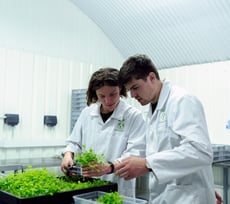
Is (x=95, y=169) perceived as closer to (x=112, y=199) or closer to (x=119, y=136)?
(x=112, y=199)

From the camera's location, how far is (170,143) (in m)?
1.60

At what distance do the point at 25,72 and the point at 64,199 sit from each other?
10.1 feet

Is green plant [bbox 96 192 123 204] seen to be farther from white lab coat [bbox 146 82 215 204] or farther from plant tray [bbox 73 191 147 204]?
white lab coat [bbox 146 82 215 204]

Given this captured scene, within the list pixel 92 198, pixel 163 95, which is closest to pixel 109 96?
pixel 163 95

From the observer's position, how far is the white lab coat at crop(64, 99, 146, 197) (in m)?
1.98

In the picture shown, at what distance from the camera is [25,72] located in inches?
163

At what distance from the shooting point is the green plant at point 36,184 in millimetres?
1280

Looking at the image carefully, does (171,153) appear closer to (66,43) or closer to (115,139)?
(115,139)

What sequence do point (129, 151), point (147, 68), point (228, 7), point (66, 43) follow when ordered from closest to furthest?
1. point (147, 68)
2. point (129, 151)
3. point (228, 7)
4. point (66, 43)

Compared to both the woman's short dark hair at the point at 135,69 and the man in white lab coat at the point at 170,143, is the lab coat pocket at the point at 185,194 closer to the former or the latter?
the man in white lab coat at the point at 170,143

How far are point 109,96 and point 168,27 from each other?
2422 mm

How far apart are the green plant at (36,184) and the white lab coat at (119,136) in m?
0.45

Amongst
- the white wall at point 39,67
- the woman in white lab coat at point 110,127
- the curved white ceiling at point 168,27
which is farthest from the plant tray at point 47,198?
the curved white ceiling at point 168,27

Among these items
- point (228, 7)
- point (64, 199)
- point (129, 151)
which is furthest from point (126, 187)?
point (228, 7)
